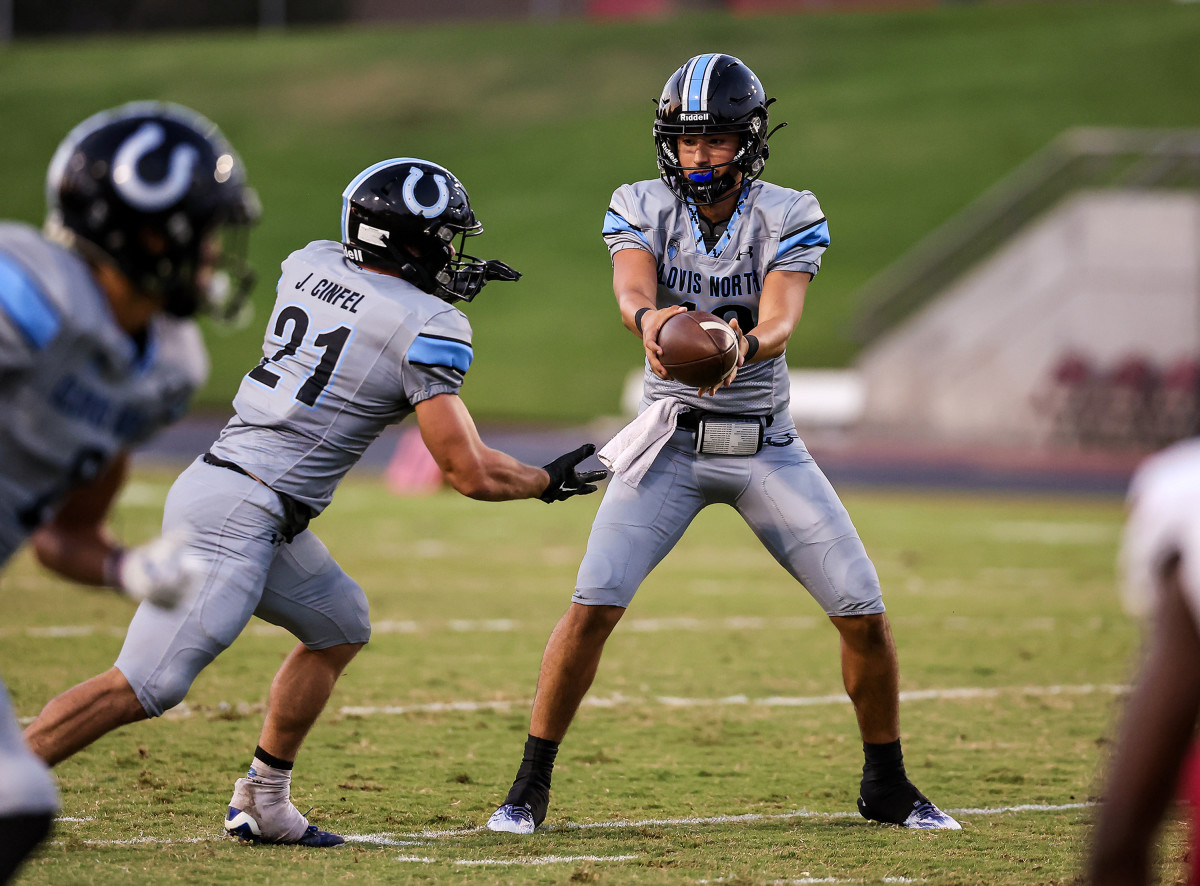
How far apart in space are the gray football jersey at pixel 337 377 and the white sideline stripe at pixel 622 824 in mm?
994

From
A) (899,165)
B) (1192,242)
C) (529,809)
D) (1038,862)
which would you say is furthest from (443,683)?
(899,165)

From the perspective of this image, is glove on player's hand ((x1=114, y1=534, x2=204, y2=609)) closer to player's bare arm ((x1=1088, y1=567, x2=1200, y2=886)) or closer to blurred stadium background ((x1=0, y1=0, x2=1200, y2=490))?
player's bare arm ((x1=1088, y1=567, x2=1200, y2=886))

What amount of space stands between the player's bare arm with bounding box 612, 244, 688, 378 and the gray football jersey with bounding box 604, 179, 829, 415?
0.04m

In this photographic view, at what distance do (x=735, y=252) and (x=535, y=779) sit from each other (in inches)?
69.3

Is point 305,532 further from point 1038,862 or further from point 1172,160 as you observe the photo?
point 1172,160

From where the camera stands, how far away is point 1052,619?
8.54 meters

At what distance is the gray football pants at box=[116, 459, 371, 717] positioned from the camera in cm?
365

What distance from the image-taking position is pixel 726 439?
15.3ft

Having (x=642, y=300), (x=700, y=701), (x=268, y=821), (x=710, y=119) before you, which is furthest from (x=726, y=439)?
(x=700, y=701)

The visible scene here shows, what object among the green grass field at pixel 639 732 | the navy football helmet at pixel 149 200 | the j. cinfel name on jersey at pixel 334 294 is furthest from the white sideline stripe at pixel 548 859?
the navy football helmet at pixel 149 200

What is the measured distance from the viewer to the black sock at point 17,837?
8.41 feet

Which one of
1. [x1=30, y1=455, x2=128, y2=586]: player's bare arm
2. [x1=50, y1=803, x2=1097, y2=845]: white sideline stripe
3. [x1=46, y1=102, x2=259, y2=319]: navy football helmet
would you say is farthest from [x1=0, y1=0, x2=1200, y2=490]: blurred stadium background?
[x1=46, y1=102, x2=259, y2=319]: navy football helmet

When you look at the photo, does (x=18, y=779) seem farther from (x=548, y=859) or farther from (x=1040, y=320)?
(x=1040, y=320)

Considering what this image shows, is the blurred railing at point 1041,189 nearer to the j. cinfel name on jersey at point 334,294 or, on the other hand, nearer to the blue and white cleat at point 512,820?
the blue and white cleat at point 512,820
